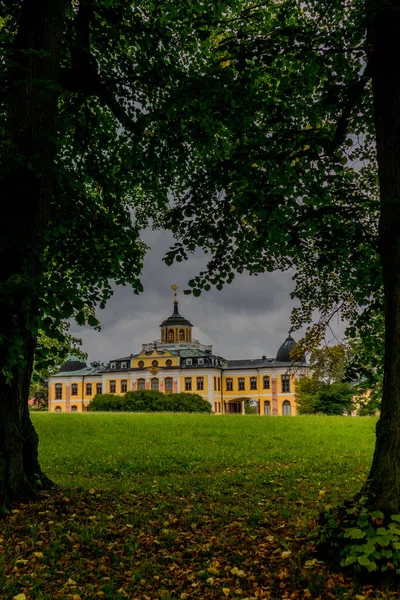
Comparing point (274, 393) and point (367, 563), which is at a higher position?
point (367, 563)

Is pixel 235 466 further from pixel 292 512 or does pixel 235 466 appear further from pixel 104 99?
pixel 104 99

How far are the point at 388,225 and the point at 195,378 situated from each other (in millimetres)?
63551

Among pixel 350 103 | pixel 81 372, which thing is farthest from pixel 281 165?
pixel 81 372

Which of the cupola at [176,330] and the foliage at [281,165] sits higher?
the cupola at [176,330]

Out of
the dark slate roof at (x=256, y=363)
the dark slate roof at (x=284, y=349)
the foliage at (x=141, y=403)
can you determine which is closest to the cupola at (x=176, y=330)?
the dark slate roof at (x=256, y=363)

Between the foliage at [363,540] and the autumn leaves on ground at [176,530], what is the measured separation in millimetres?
185

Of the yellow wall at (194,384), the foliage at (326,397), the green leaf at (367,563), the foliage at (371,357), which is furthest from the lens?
the yellow wall at (194,384)

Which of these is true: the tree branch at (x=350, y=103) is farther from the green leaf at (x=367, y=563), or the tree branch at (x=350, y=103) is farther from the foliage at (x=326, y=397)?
the foliage at (x=326, y=397)

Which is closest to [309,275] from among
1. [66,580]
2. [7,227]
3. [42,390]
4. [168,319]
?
[7,227]

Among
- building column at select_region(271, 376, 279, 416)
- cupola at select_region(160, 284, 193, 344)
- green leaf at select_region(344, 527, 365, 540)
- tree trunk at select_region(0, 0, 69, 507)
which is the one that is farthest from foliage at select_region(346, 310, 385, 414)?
cupola at select_region(160, 284, 193, 344)

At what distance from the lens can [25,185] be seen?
250 inches

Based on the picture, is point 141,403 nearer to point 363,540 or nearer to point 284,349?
point 284,349

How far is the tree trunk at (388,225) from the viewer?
15.6ft

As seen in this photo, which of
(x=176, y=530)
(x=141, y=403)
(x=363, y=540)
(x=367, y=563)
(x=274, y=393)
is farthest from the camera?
(x=274, y=393)
